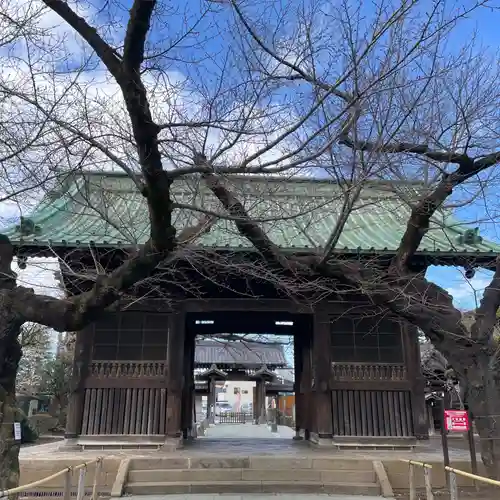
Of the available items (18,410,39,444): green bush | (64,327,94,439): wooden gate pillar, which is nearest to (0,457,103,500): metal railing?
(64,327,94,439): wooden gate pillar

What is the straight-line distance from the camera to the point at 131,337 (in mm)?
11156

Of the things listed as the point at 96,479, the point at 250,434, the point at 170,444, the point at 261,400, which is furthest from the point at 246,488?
the point at 261,400

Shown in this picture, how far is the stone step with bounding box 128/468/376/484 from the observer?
8.55 m

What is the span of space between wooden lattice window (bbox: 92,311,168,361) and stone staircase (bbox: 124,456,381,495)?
2.66 metres

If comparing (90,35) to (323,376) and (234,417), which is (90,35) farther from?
(234,417)

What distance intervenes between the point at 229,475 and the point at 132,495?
1.65 m

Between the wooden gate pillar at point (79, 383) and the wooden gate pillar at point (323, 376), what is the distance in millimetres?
5001

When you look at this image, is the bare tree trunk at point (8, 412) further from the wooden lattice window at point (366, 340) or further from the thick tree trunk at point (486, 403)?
the wooden lattice window at point (366, 340)

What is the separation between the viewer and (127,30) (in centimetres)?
436

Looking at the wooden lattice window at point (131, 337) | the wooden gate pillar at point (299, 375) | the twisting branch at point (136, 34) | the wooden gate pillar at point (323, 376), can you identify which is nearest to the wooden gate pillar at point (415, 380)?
the wooden gate pillar at point (323, 376)

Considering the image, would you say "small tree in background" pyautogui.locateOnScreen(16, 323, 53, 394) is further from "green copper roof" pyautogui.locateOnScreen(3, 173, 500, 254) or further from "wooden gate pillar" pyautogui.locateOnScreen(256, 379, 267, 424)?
"green copper roof" pyautogui.locateOnScreen(3, 173, 500, 254)

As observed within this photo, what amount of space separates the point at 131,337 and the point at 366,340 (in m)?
5.31

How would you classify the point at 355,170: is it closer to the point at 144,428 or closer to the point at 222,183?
the point at 222,183

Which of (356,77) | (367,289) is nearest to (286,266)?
(367,289)
